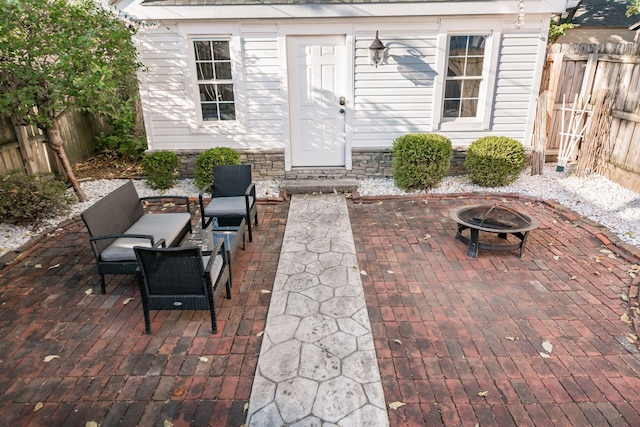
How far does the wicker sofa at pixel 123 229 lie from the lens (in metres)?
3.78

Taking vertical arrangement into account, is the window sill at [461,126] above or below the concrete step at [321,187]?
above

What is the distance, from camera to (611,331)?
3387 millimetres

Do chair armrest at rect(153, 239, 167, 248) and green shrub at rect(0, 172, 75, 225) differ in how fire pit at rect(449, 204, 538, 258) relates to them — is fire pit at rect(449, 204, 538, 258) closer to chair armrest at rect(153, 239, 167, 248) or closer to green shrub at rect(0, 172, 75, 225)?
chair armrest at rect(153, 239, 167, 248)

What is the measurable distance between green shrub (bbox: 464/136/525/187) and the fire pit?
2.21 metres

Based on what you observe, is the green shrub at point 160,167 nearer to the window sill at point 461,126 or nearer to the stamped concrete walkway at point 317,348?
the stamped concrete walkway at point 317,348

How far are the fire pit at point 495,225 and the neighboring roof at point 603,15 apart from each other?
14.4 metres

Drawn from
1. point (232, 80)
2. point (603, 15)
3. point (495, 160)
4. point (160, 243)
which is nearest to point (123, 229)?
point (160, 243)

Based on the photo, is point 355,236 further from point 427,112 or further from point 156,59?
point 156,59

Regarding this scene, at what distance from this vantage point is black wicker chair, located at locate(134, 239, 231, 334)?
3153 millimetres

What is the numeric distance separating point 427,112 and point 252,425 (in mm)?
6294

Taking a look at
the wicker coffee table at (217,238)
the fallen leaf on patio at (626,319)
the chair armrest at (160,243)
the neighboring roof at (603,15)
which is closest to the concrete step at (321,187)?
the wicker coffee table at (217,238)

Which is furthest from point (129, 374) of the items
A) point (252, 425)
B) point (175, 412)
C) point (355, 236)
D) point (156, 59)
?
point (156, 59)

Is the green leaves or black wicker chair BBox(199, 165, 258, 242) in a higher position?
the green leaves

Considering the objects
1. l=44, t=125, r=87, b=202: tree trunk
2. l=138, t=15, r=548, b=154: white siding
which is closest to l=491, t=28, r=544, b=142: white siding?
l=138, t=15, r=548, b=154: white siding
